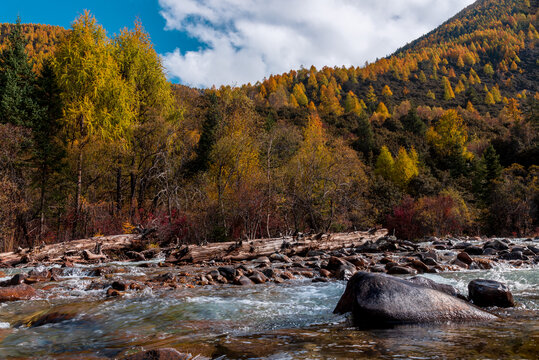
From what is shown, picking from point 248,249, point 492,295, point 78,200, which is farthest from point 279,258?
point 78,200

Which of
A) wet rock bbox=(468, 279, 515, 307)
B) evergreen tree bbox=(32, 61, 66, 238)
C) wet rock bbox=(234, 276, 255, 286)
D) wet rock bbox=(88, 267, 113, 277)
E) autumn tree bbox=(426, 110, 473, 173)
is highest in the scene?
autumn tree bbox=(426, 110, 473, 173)

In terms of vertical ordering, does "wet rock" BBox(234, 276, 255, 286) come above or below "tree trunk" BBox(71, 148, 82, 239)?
below

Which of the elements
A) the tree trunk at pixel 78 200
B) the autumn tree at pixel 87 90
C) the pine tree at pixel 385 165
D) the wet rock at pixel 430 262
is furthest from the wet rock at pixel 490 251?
the pine tree at pixel 385 165

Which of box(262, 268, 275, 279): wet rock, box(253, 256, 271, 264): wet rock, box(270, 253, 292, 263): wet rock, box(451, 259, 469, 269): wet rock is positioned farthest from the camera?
box(270, 253, 292, 263): wet rock

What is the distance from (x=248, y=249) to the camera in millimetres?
11781

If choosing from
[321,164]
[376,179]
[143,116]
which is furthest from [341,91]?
[143,116]

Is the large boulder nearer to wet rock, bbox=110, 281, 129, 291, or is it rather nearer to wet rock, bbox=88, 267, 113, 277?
wet rock, bbox=110, 281, 129, 291

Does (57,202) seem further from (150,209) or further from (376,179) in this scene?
(376,179)

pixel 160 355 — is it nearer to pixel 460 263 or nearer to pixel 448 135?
pixel 460 263

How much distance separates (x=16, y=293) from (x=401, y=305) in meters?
6.97

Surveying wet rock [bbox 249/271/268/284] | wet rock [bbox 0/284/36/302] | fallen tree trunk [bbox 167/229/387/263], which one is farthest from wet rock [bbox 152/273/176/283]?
fallen tree trunk [bbox 167/229/387/263]

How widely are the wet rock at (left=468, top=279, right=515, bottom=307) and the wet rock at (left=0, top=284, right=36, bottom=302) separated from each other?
8058mm

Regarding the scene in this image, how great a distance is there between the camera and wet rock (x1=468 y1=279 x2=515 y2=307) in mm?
4934

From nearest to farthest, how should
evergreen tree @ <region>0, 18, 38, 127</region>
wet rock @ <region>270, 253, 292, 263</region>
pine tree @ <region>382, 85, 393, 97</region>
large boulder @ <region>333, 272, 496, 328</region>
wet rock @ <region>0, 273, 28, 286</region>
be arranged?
large boulder @ <region>333, 272, 496, 328</region> → wet rock @ <region>0, 273, 28, 286</region> → wet rock @ <region>270, 253, 292, 263</region> → evergreen tree @ <region>0, 18, 38, 127</region> → pine tree @ <region>382, 85, 393, 97</region>
